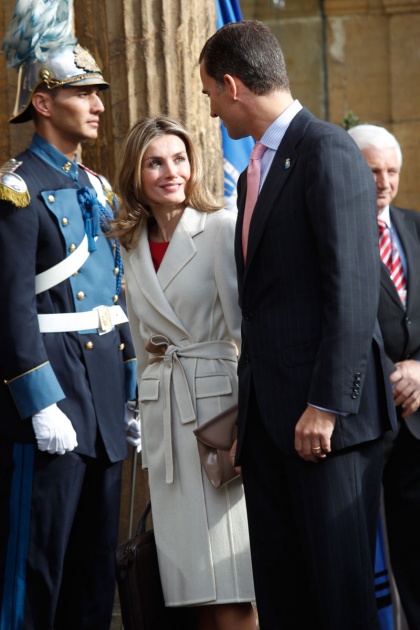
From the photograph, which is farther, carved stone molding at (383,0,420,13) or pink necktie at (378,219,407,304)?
carved stone molding at (383,0,420,13)

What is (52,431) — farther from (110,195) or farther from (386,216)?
(386,216)

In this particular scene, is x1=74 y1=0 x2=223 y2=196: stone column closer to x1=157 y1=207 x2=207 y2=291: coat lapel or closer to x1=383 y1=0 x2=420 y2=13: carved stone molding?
x1=157 y1=207 x2=207 y2=291: coat lapel

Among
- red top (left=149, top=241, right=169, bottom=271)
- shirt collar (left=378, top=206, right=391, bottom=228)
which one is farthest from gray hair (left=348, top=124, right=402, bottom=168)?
red top (left=149, top=241, right=169, bottom=271)

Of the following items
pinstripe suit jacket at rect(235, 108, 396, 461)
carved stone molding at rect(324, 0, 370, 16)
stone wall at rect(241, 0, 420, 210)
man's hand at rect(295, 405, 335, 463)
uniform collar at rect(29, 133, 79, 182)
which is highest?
carved stone molding at rect(324, 0, 370, 16)

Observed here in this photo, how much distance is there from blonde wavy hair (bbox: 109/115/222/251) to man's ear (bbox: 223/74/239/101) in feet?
2.34

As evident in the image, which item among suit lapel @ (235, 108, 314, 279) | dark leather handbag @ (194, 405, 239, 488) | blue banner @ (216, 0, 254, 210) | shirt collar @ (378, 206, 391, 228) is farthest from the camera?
blue banner @ (216, 0, 254, 210)

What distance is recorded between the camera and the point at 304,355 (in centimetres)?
322

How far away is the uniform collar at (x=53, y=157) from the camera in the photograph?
4355 millimetres

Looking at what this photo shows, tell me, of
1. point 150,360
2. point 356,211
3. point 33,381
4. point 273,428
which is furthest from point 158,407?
point 356,211

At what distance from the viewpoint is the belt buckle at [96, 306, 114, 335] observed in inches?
169

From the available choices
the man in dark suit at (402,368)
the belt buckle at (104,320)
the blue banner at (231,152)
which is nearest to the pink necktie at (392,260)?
the man in dark suit at (402,368)

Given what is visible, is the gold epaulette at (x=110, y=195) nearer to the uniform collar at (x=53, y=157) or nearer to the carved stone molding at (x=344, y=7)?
the uniform collar at (x=53, y=157)

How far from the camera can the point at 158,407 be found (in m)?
4.00

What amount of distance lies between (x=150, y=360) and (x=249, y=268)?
83 centimetres
